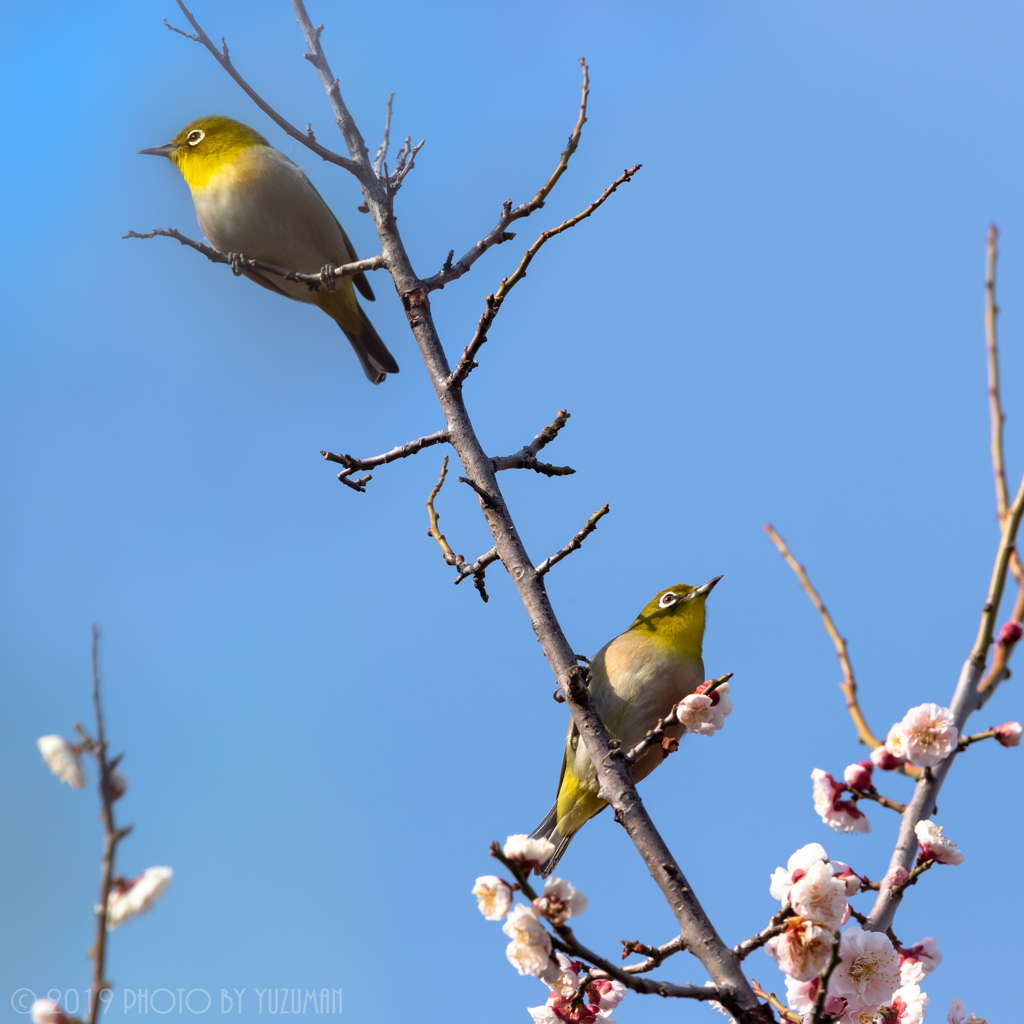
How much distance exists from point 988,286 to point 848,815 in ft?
6.70

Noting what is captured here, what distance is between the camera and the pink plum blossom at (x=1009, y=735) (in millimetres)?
2854

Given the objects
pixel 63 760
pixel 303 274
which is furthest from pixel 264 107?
pixel 63 760

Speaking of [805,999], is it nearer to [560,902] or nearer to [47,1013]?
[560,902]

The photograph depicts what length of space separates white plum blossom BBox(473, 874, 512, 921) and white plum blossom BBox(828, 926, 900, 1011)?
1.22m

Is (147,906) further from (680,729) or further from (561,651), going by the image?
(680,729)

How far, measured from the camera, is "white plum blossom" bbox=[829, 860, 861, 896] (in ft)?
11.1

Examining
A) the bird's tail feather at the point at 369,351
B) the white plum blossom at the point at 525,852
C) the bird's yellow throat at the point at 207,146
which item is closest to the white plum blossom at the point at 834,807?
the white plum blossom at the point at 525,852

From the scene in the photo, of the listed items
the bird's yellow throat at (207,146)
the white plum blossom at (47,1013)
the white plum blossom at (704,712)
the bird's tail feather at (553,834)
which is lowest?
the white plum blossom at (47,1013)

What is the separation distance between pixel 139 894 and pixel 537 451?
10.4 ft

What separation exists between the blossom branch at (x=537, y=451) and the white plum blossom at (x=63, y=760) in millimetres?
2877

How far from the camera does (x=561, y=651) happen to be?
414 cm

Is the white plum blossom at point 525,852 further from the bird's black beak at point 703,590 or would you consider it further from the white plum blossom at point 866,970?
the bird's black beak at point 703,590

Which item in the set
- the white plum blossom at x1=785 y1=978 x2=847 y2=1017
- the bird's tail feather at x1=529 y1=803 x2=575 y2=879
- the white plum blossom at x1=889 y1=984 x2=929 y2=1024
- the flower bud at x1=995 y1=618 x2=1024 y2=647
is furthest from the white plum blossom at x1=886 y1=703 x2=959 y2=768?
the bird's tail feather at x1=529 y1=803 x2=575 y2=879

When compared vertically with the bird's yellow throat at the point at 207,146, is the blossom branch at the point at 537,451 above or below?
below
